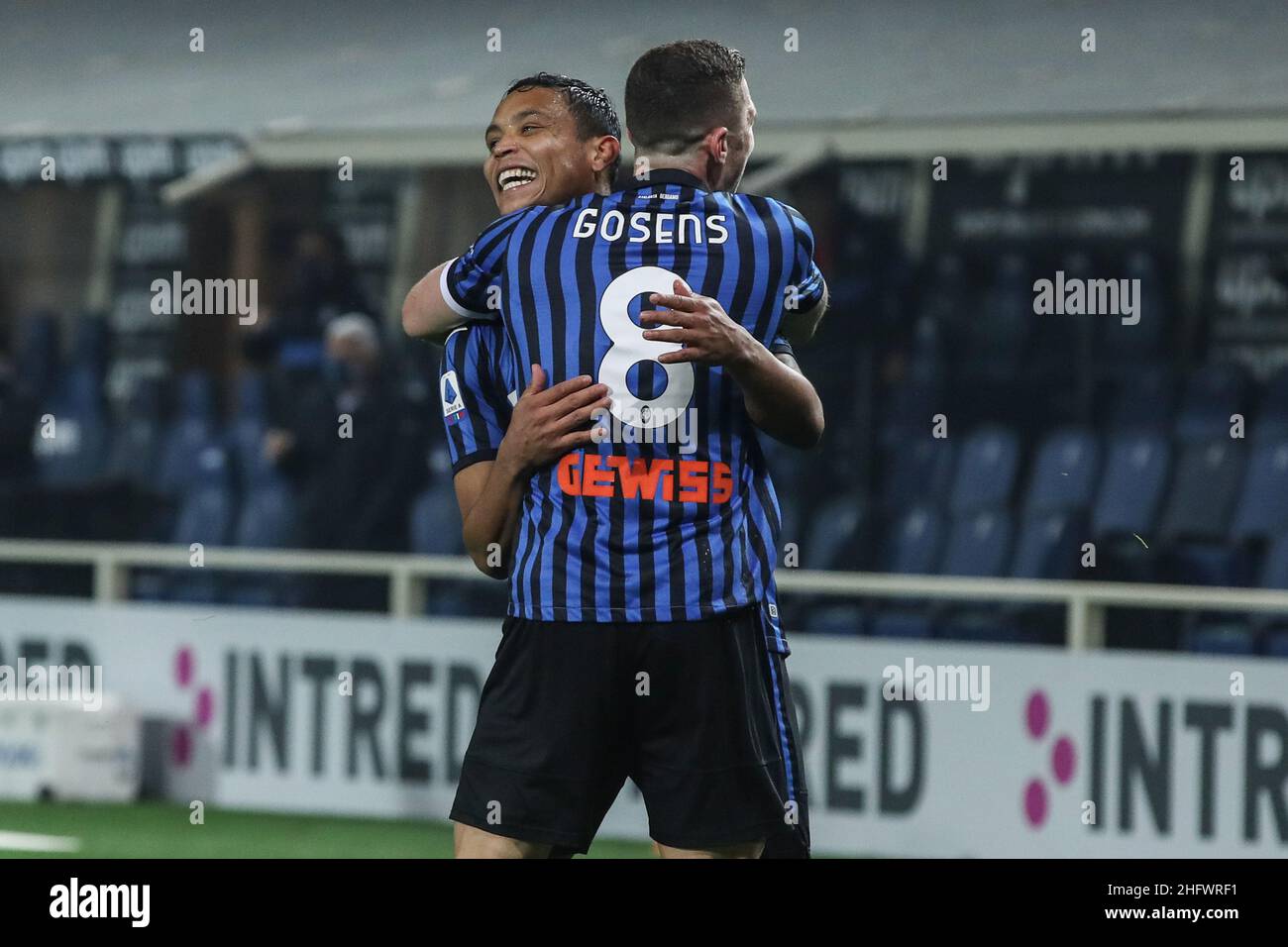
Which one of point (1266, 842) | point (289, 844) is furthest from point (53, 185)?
point (1266, 842)

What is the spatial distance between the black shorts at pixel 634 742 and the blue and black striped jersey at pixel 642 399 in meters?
0.05

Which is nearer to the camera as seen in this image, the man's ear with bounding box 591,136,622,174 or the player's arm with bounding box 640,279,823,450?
the player's arm with bounding box 640,279,823,450

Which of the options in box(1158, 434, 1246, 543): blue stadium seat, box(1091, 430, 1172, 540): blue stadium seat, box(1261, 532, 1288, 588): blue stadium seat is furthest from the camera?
box(1091, 430, 1172, 540): blue stadium seat

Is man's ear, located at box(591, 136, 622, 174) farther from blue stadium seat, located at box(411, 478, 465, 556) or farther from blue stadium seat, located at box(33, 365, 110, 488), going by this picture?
blue stadium seat, located at box(33, 365, 110, 488)

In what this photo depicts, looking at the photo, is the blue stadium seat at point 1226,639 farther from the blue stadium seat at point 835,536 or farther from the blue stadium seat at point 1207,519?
the blue stadium seat at point 835,536

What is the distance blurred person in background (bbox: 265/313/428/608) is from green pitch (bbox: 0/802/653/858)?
2.95ft

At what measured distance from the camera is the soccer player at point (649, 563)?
2.96m

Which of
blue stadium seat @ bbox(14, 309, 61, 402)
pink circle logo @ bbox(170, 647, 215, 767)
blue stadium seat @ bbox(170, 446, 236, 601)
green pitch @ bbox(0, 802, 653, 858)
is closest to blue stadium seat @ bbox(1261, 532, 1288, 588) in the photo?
green pitch @ bbox(0, 802, 653, 858)

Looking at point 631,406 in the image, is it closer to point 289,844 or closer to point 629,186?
point 629,186

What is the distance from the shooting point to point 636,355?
9.72 feet

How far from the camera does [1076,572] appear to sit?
7.29 meters

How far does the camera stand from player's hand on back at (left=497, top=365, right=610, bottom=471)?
2949 millimetres
